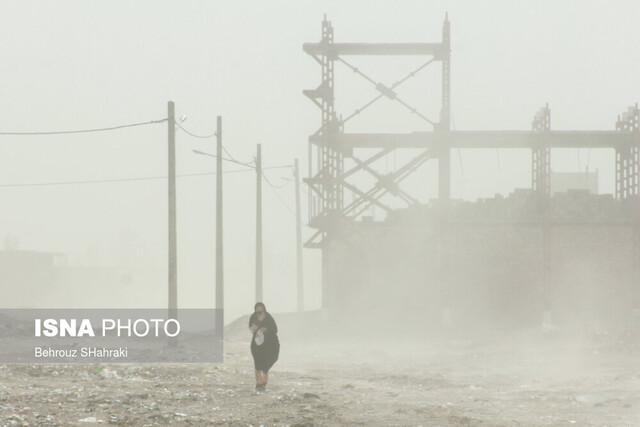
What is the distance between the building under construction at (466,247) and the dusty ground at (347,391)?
7754 millimetres

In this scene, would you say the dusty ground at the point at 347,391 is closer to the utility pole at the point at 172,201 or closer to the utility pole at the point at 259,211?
the utility pole at the point at 172,201

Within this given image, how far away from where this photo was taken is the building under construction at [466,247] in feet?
112

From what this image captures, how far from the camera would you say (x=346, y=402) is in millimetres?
14547

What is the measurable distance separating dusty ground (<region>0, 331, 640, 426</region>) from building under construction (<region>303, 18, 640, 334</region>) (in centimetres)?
775

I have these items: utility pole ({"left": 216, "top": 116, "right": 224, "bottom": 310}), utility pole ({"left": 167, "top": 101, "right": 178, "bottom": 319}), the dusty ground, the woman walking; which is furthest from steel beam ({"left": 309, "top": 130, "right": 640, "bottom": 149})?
the woman walking

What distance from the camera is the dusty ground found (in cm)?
1260

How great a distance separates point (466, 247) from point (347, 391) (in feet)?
61.1

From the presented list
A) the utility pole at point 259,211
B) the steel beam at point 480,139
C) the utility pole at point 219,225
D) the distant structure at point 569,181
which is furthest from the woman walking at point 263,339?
the distant structure at point 569,181

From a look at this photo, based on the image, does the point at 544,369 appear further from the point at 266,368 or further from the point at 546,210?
the point at 546,210

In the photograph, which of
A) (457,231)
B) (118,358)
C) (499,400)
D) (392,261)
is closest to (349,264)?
(392,261)

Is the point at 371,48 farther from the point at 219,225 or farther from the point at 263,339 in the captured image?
the point at 263,339

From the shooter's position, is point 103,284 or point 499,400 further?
point 103,284

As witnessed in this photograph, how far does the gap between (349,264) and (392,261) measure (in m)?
1.68

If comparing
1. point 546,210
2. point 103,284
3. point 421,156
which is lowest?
point 103,284
